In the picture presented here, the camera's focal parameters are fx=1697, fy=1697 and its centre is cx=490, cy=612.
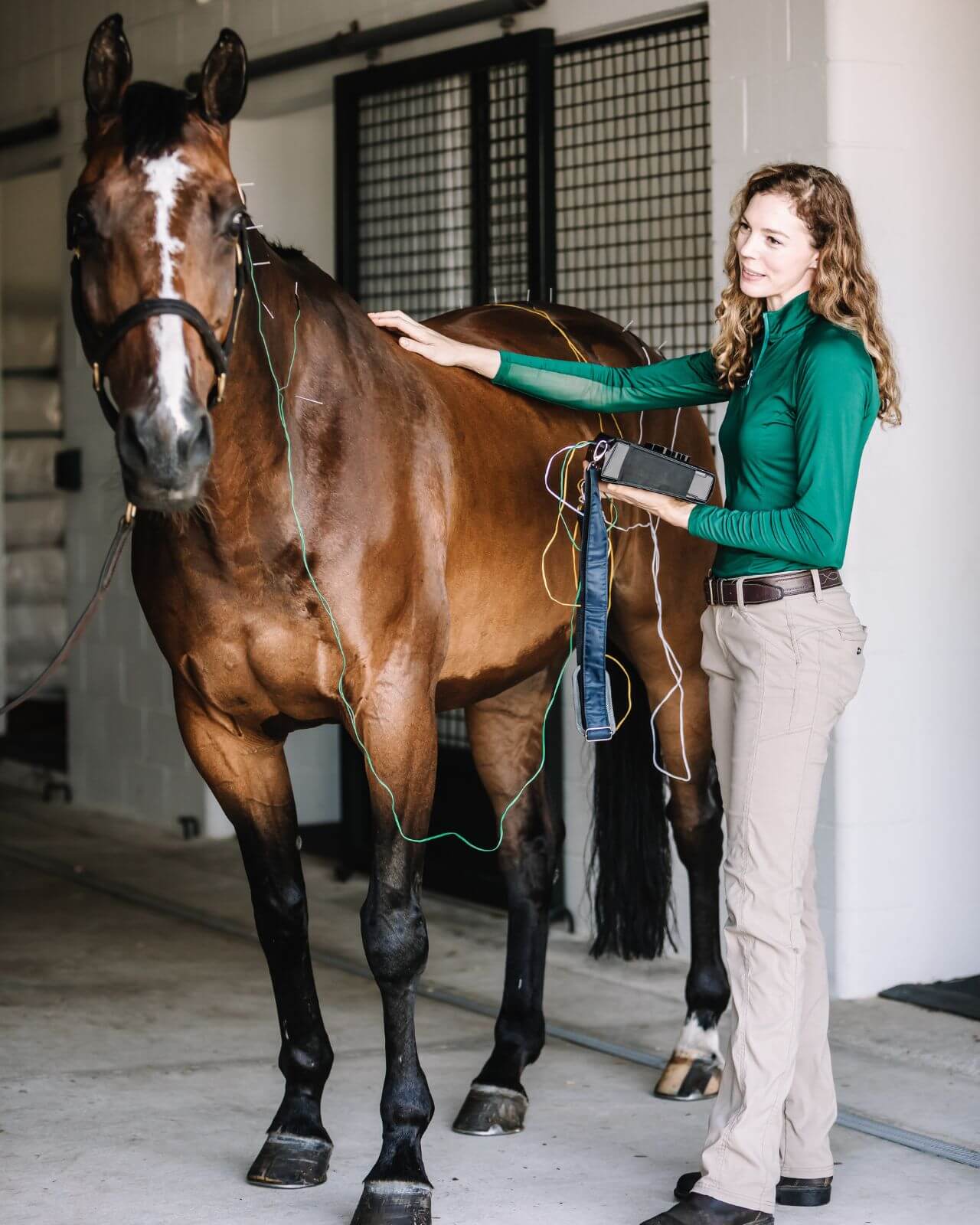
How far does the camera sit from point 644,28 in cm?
424

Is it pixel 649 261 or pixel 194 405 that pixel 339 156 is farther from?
pixel 194 405

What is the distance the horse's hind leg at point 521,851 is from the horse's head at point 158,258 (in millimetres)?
1334

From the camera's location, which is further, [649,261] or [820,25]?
[649,261]

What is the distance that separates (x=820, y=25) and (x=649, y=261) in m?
0.81

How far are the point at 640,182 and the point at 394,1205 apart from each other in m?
2.86

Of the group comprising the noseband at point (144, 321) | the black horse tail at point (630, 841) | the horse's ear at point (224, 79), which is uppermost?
the horse's ear at point (224, 79)

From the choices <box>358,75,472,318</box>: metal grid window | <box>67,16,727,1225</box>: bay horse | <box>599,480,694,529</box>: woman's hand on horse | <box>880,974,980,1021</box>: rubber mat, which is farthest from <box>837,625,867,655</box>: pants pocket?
<box>358,75,472,318</box>: metal grid window

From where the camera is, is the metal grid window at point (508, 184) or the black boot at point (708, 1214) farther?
the metal grid window at point (508, 184)

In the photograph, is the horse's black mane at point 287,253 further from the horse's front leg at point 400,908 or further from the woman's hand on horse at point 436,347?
the horse's front leg at point 400,908

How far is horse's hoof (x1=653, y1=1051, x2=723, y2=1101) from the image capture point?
10.6 ft

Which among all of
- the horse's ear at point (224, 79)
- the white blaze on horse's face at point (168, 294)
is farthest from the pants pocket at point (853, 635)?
the horse's ear at point (224, 79)

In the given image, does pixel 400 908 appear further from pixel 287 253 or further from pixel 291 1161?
pixel 287 253

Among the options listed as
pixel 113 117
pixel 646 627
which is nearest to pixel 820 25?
pixel 646 627

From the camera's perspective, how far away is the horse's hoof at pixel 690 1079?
3.23 m
